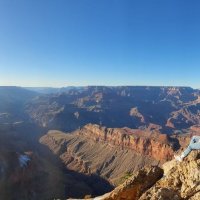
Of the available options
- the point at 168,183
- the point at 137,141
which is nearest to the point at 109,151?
the point at 137,141

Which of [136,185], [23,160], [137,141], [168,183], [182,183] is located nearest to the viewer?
[182,183]

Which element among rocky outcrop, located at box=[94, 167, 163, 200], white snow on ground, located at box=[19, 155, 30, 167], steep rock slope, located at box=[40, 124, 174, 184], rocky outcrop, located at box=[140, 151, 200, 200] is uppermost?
rocky outcrop, located at box=[140, 151, 200, 200]

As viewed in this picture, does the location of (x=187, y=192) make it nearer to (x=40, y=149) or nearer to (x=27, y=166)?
(x=27, y=166)

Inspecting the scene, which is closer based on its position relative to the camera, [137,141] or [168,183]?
[168,183]

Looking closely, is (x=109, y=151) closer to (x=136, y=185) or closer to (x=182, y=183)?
(x=136, y=185)

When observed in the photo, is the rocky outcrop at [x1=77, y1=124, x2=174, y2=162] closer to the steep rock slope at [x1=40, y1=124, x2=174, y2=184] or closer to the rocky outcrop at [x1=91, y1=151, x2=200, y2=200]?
the steep rock slope at [x1=40, y1=124, x2=174, y2=184]

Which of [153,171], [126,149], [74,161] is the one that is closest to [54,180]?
[74,161]

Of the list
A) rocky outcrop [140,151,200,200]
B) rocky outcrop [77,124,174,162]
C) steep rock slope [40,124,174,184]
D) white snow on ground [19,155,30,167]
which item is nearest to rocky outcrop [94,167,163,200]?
rocky outcrop [140,151,200,200]

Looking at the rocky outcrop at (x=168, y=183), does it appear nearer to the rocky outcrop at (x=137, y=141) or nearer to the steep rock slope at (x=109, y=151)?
the steep rock slope at (x=109, y=151)
